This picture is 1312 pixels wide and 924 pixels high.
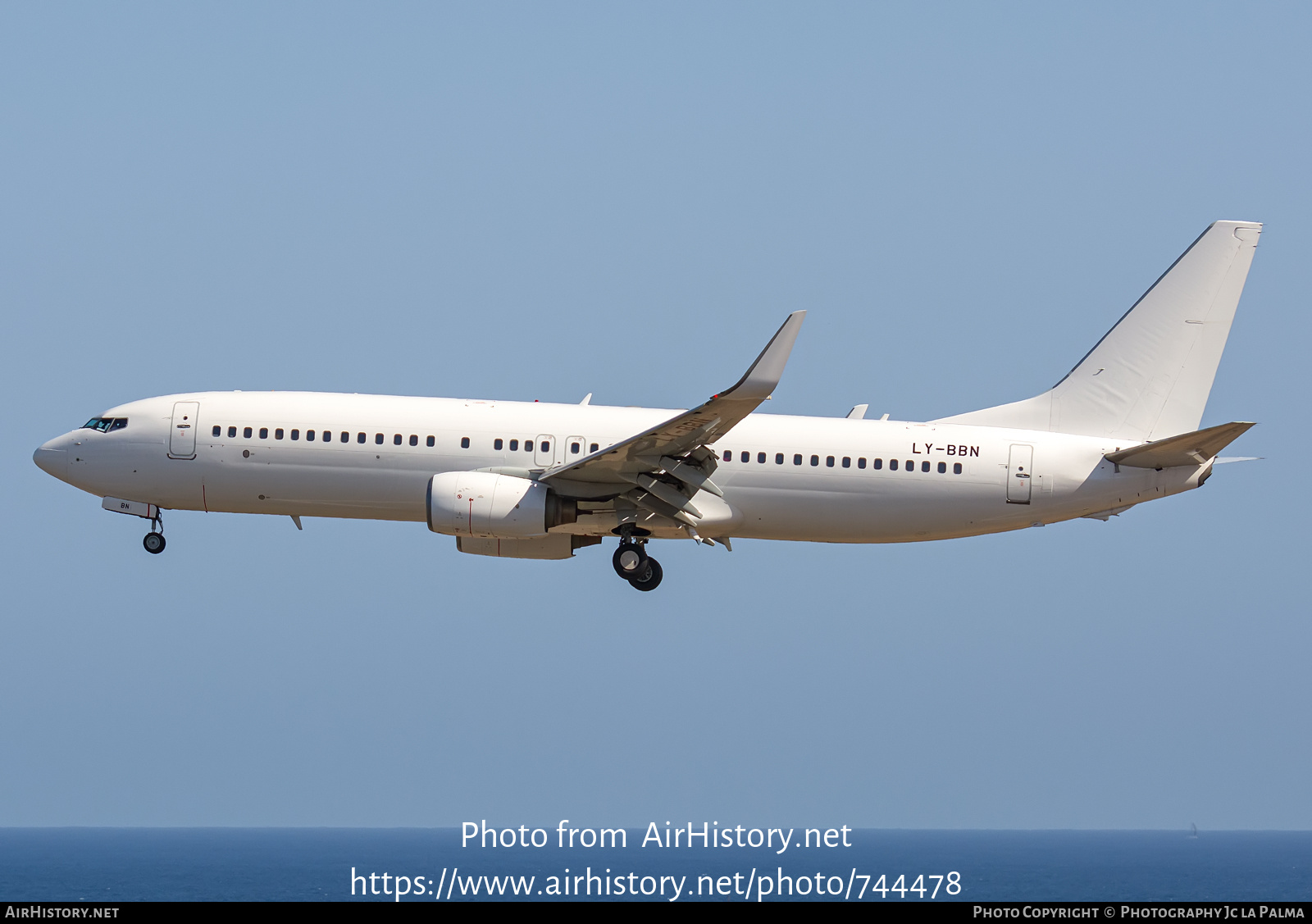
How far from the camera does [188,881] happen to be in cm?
19288

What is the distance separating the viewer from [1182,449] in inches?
1185

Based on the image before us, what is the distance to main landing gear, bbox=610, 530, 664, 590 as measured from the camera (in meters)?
31.6

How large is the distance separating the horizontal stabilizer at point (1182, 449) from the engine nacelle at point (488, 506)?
12532mm

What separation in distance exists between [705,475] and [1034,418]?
8341 mm

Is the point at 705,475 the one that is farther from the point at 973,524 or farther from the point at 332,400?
the point at 332,400

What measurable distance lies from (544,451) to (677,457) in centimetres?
316

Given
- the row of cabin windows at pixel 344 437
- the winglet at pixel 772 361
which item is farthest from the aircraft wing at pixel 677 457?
the row of cabin windows at pixel 344 437

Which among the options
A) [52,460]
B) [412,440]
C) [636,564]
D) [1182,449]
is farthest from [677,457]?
[52,460]

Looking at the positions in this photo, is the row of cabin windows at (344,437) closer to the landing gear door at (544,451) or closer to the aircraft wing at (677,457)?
the landing gear door at (544,451)

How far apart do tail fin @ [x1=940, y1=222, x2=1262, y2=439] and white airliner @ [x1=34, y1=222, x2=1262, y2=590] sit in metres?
0.91

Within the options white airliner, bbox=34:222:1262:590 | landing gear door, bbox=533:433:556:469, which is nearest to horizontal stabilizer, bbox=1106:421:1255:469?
white airliner, bbox=34:222:1262:590

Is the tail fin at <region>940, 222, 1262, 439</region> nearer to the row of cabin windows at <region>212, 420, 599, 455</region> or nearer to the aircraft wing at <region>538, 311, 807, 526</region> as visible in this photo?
the aircraft wing at <region>538, 311, 807, 526</region>

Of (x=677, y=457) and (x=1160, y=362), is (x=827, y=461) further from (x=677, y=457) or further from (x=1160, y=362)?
(x=1160, y=362)
